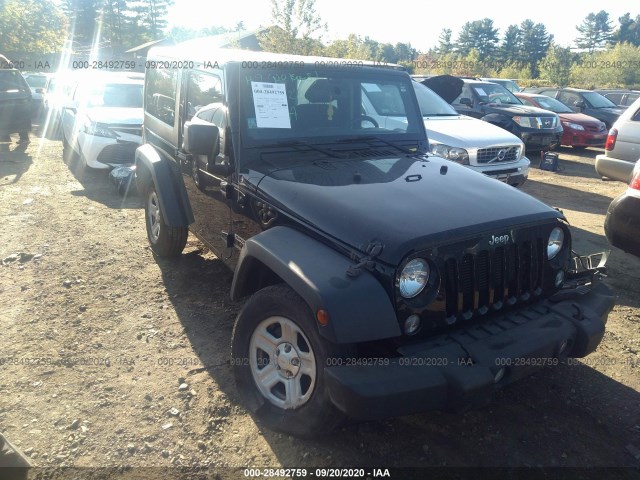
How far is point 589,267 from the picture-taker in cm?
332

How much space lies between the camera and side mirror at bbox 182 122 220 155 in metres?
3.26

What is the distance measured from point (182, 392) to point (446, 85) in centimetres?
1009

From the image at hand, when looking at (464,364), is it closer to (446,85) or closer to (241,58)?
(241,58)

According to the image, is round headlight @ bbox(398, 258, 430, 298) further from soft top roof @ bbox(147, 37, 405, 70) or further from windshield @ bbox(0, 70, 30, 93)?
windshield @ bbox(0, 70, 30, 93)

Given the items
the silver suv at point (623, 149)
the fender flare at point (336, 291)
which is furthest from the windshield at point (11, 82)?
the silver suv at point (623, 149)

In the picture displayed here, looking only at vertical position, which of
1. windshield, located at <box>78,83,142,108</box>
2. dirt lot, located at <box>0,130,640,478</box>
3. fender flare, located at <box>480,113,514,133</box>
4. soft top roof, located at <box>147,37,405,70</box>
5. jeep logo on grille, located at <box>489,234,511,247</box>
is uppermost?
soft top roof, located at <box>147,37,405,70</box>

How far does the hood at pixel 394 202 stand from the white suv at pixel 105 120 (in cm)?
641

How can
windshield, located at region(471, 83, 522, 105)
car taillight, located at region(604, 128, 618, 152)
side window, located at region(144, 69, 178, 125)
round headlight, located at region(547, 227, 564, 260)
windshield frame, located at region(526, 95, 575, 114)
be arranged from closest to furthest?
round headlight, located at region(547, 227, 564, 260)
side window, located at region(144, 69, 178, 125)
car taillight, located at region(604, 128, 618, 152)
windshield, located at region(471, 83, 522, 105)
windshield frame, located at region(526, 95, 575, 114)

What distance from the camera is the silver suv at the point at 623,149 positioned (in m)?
7.45

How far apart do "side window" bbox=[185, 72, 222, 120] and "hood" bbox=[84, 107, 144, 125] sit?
17.1 ft

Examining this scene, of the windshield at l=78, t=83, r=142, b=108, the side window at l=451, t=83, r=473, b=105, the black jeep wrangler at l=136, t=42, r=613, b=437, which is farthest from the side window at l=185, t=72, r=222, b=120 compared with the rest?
the side window at l=451, t=83, r=473, b=105

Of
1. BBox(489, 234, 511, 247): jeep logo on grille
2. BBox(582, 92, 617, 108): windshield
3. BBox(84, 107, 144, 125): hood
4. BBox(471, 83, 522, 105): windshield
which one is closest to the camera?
BBox(489, 234, 511, 247): jeep logo on grille


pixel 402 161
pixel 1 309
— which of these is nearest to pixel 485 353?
pixel 402 161

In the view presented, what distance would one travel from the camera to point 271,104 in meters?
3.53
